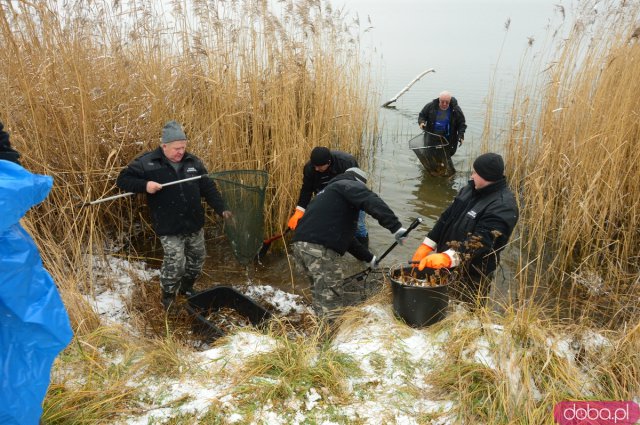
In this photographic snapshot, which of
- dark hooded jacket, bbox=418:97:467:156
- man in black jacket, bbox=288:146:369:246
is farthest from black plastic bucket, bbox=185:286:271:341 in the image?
dark hooded jacket, bbox=418:97:467:156

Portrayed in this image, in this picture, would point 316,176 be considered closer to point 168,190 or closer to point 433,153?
point 168,190

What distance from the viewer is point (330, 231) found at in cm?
334

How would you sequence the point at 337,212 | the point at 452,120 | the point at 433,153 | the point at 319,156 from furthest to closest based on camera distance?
the point at 452,120, the point at 433,153, the point at 319,156, the point at 337,212

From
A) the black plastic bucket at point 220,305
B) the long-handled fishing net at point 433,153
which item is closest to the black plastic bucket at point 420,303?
the black plastic bucket at point 220,305

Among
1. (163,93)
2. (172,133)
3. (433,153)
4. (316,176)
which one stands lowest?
(433,153)

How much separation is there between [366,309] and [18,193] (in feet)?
7.28

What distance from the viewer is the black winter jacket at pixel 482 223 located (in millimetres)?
2918

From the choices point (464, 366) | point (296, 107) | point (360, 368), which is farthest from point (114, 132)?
point (464, 366)

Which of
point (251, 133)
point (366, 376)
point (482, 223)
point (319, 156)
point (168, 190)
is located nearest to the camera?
point (366, 376)

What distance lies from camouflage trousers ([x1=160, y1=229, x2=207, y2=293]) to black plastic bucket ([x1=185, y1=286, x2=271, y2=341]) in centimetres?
28

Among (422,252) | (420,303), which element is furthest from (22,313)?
(422,252)

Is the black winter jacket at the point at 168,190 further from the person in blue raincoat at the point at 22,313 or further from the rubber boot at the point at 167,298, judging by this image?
the person in blue raincoat at the point at 22,313

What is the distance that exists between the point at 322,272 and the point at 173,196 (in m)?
1.28

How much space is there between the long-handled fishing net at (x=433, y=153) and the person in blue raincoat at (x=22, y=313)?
5919mm
